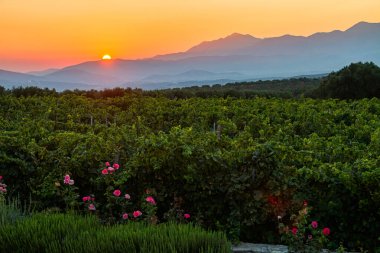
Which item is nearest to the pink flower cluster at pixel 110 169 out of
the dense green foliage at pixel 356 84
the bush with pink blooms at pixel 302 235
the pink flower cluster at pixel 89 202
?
the pink flower cluster at pixel 89 202

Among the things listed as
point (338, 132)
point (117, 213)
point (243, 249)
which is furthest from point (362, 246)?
point (338, 132)

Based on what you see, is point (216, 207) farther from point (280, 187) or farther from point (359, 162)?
point (359, 162)

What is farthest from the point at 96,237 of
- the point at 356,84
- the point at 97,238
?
the point at 356,84

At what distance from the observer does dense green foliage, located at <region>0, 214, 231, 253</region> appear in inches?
155

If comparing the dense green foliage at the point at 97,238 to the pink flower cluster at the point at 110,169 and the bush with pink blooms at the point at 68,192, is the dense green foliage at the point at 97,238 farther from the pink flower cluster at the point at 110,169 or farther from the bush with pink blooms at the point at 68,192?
the pink flower cluster at the point at 110,169

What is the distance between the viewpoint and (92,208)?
5.68m

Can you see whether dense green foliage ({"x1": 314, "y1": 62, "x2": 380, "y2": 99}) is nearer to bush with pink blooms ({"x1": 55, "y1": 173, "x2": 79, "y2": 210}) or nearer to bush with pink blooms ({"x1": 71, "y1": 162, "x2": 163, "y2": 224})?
bush with pink blooms ({"x1": 71, "y1": 162, "x2": 163, "y2": 224})

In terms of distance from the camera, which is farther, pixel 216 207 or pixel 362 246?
pixel 216 207

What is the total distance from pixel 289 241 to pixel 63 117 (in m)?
12.2

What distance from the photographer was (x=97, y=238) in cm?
412

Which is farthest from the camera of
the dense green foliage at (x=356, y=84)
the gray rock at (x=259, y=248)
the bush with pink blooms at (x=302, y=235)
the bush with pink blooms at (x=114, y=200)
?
the dense green foliage at (x=356, y=84)

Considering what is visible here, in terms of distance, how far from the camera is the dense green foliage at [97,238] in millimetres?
3932

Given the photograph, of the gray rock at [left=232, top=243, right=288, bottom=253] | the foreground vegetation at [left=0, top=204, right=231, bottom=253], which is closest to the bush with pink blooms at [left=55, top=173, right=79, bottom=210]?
the foreground vegetation at [left=0, top=204, right=231, bottom=253]

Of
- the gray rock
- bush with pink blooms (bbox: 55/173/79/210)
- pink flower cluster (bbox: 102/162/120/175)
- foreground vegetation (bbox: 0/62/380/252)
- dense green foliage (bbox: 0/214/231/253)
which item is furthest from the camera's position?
pink flower cluster (bbox: 102/162/120/175)
